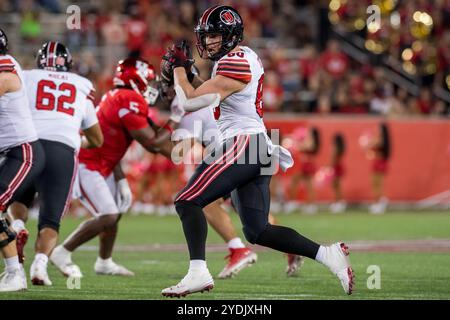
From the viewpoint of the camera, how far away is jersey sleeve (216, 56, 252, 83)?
6.48m

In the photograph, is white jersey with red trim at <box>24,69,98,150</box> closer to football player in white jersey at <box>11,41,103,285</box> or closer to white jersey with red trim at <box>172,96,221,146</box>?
football player in white jersey at <box>11,41,103,285</box>

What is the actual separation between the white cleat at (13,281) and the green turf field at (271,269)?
0.32 feet

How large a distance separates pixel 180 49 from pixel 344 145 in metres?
11.6

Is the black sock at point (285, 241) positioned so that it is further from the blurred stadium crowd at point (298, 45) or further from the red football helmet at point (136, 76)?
the blurred stadium crowd at point (298, 45)

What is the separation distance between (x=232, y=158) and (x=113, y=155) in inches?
91.1

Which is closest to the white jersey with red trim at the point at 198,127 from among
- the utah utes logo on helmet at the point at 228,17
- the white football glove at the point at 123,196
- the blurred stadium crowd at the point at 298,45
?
the white football glove at the point at 123,196

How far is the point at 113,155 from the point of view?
28.3ft

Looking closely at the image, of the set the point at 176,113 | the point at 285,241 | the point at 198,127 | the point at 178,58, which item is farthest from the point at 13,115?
the point at 198,127

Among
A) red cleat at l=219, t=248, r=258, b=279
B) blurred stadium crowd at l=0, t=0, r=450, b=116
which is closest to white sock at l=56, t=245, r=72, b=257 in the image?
red cleat at l=219, t=248, r=258, b=279

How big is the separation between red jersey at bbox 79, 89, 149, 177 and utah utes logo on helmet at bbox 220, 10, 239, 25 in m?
2.01

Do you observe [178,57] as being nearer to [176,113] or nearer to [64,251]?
[176,113]
